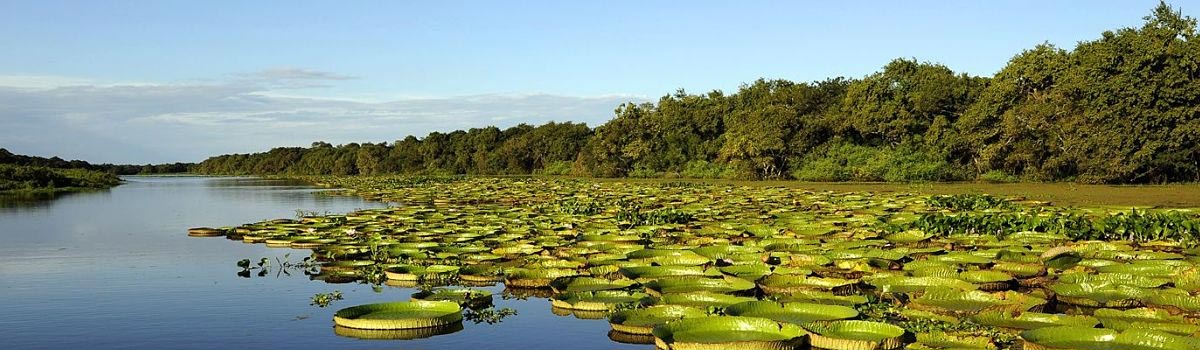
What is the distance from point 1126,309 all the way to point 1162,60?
25.1 metres

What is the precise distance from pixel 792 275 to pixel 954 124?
1239 inches

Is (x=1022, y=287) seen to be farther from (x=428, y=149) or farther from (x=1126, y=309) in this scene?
(x=428, y=149)

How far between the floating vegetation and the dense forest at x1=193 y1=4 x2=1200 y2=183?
48.7 ft

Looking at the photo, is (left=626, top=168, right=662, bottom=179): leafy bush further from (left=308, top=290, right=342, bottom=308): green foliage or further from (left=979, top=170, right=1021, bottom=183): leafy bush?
(left=308, top=290, right=342, bottom=308): green foliage

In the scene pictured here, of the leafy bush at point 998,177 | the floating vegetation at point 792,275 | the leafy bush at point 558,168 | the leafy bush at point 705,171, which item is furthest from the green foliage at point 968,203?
the leafy bush at point 558,168

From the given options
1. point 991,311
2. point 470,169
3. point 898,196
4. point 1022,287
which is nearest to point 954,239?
point 1022,287

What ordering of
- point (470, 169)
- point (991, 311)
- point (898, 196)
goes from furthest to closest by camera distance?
point (470, 169) < point (898, 196) < point (991, 311)

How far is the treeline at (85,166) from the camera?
6028 centimetres

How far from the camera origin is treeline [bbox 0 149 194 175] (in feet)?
198

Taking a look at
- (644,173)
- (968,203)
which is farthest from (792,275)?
(644,173)

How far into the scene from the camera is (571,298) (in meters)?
7.91

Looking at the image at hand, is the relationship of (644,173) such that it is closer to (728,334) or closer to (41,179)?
(41,179)

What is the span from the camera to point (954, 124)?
37.2 meters

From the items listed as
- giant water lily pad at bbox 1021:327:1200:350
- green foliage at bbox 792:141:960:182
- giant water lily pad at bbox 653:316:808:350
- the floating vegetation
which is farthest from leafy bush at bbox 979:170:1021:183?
giant water lily pad at bbox 653:316:808:350
